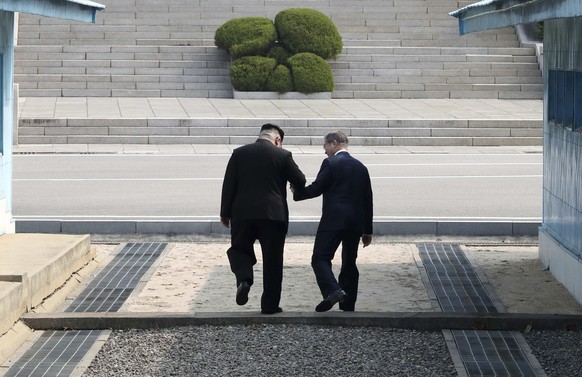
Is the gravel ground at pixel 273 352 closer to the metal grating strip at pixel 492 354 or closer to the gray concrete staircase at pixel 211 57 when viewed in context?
the metal grating strip at pixel 492 354

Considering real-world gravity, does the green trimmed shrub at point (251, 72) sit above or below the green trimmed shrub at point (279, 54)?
below

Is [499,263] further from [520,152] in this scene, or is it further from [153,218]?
[520,152]

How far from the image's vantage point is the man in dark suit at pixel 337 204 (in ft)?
32.7

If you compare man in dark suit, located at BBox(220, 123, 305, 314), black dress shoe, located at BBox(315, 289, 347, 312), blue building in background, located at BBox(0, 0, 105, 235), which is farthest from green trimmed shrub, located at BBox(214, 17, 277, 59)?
black dress shoe, located at BBox(315, 289, 347, 312)

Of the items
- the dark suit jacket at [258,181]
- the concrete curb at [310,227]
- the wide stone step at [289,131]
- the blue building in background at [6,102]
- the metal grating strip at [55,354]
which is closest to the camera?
the metal grating strip at [55,354]

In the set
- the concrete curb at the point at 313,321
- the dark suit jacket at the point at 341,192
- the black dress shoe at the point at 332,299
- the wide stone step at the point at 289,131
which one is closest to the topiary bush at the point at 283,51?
the wide stone step at the point at 289,131

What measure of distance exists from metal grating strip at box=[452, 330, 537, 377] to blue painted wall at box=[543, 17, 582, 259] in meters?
1.79

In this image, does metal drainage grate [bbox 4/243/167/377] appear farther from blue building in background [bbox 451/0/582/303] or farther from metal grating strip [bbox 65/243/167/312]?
blue building in background [bbox 451/0/582/303]

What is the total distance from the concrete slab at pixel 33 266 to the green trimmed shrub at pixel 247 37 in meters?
18.6

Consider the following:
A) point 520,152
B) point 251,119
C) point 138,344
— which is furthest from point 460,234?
point 251,119

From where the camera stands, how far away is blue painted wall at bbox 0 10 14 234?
12664mm

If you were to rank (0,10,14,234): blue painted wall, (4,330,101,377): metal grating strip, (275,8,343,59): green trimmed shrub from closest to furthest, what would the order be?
(4,330,101,377): metal grating strip < (0,10,14,234): blue painted wall < (275,8,343,59): green trimmed shrub

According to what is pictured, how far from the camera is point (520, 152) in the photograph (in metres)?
24.6

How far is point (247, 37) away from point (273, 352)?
908 inches
